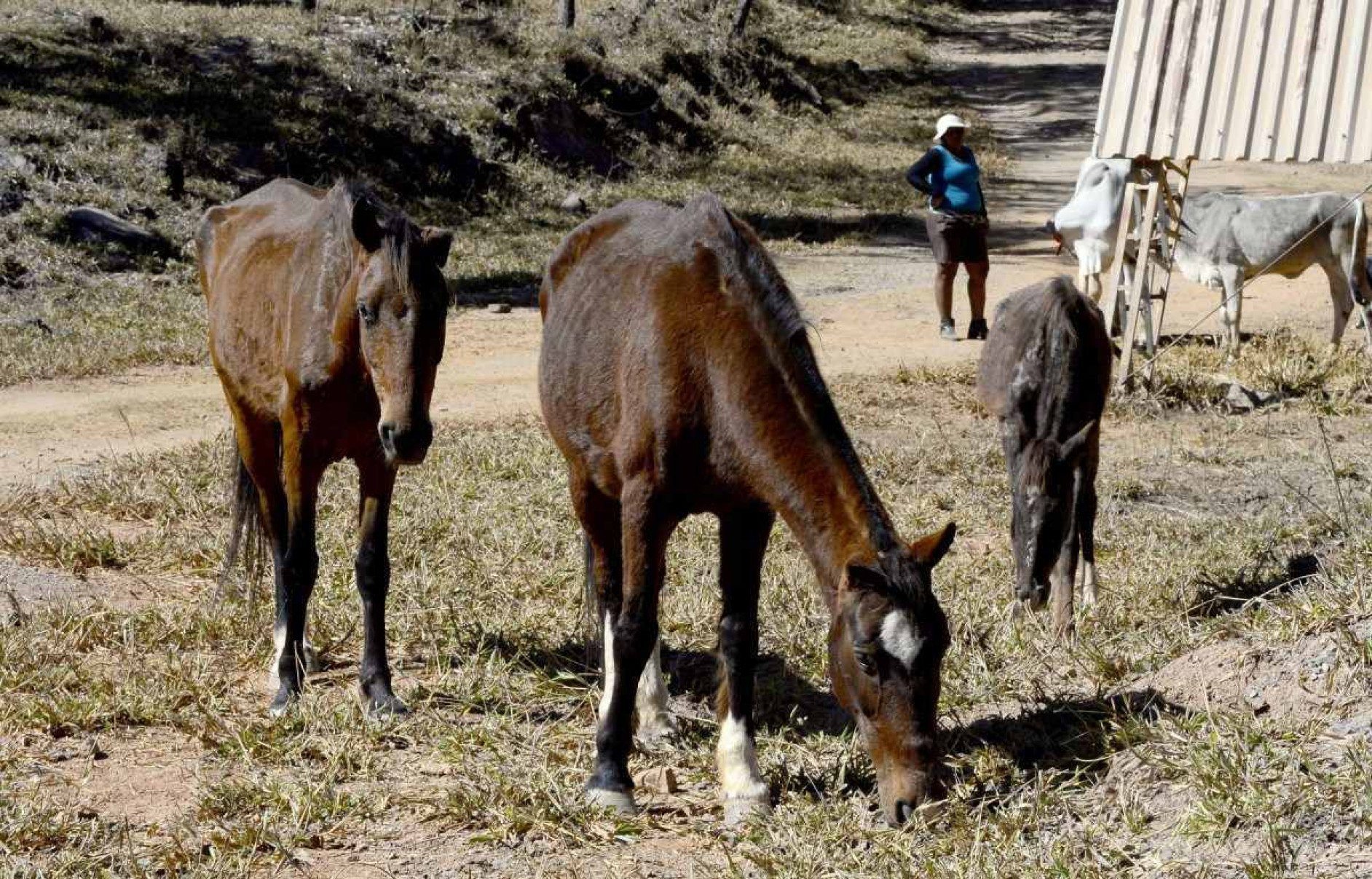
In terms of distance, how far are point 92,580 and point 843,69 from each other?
27.4 m

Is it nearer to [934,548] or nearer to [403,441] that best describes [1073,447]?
[934,548]

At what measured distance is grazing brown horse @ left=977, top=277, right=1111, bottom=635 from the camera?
7.44 metres

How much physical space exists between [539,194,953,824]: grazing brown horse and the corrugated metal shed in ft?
22.1

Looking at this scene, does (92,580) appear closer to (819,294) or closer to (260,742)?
(260,742)

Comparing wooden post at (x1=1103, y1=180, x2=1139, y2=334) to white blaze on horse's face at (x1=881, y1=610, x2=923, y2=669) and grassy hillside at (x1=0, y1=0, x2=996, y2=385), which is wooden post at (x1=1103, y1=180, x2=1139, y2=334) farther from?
white blaze on horse's face at (x1=881, y1=610, x2=923, y2=669)

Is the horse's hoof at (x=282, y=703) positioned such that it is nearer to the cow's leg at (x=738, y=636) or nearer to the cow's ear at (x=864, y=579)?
the cow's leg at (x=738, y=636)

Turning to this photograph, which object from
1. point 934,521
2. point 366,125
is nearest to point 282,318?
point 934,521

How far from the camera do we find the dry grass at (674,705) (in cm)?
496

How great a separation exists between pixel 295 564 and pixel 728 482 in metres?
2.44

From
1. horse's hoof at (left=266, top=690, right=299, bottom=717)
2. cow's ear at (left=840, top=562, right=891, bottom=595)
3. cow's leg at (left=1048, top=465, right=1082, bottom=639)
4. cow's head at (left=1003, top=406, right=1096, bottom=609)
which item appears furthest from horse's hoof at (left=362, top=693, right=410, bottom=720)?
cow's leg at (left=1048, top=465, right=1082, bottom=639)

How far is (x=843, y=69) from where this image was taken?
110ft

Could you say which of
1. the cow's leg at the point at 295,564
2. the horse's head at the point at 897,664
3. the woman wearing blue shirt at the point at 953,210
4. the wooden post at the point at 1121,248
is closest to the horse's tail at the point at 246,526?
the cow's leg at the point at 295,564

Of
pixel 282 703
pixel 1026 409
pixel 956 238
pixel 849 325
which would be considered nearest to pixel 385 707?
pixel 282 703

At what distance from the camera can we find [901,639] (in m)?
4.72
